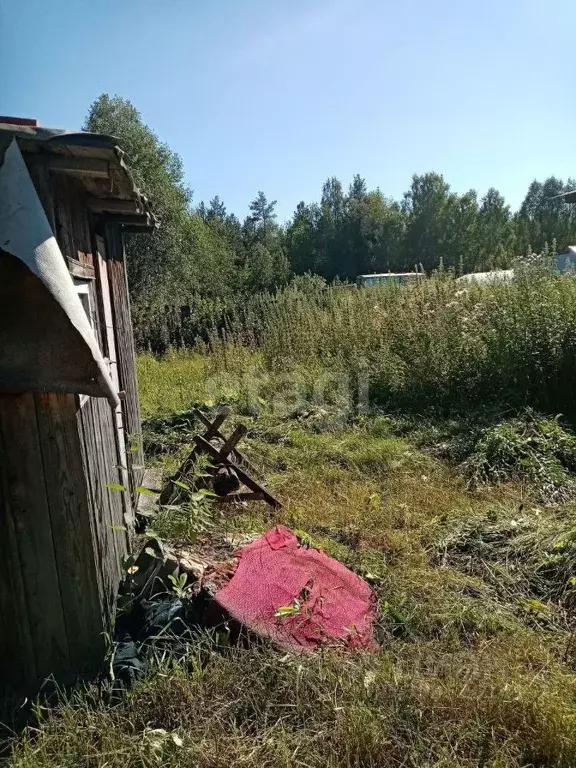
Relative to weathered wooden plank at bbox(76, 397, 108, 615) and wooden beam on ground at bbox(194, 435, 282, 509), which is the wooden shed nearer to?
weathered wooden plank at bbox(76, 397, 108, 615)

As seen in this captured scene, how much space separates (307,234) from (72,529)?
46.7 meters

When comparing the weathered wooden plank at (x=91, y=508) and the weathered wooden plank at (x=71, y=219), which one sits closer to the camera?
the weathered wooden plank at (x=91, y=508)

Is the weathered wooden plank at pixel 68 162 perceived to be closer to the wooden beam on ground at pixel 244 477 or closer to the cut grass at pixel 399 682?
the cut grass at pixel 399 682

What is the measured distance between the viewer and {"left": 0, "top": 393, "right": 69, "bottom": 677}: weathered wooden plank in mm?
2732

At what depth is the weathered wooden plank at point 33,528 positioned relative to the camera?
2.73 metres

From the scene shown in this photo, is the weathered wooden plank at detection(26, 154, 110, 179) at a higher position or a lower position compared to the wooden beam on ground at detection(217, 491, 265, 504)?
higher

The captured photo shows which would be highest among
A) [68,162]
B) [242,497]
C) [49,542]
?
[68,162]

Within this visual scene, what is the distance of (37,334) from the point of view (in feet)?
8.56

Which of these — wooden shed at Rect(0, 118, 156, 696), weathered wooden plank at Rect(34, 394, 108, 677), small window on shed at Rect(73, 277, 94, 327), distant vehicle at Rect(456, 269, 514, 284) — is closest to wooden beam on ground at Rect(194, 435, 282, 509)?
small window on shed at Rect(73, 277, 94, 327)

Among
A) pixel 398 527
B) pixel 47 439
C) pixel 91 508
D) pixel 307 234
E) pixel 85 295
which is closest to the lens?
pixel 47 439

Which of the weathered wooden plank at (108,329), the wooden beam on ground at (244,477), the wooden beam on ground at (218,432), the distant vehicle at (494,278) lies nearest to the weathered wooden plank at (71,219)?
the weathered wooden plank at (108,329)

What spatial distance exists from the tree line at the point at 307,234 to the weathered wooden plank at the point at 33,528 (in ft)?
33.5

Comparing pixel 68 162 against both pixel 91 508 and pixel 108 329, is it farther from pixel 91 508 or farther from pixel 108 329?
pixel 108 329

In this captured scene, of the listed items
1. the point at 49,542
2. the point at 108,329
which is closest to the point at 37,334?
the point at 49,542
